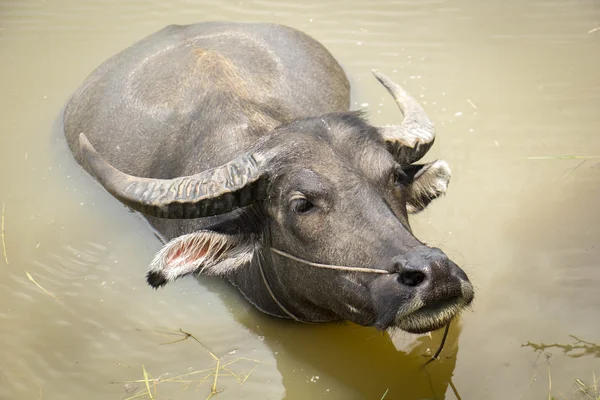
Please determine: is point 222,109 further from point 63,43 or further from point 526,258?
point 63,43

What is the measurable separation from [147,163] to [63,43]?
3336mm

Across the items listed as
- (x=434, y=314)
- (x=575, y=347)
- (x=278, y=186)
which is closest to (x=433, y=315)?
(x=434, y=314)

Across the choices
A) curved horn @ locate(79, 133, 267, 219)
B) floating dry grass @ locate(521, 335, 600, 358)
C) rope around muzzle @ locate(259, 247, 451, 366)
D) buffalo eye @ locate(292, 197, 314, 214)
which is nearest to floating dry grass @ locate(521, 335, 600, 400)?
floating dry grass @ locate(521, 335, 600, 358)

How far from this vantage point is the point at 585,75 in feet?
22.3

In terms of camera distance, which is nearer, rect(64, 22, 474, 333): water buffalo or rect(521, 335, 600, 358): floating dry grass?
rect(64, 22, 474, 333): water buffalo

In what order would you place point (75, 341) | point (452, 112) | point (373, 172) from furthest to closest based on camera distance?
point (452, 112)
point (75, 341)
point (373, 172)

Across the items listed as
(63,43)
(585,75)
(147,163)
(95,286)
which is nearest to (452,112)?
(585,75)

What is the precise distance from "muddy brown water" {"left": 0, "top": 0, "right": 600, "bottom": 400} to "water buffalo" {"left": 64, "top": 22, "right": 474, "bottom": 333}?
419mm

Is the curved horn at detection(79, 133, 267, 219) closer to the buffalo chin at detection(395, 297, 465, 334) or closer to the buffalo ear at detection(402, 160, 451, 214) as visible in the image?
the buffalo ear at detection(402, 160, 451, 214)

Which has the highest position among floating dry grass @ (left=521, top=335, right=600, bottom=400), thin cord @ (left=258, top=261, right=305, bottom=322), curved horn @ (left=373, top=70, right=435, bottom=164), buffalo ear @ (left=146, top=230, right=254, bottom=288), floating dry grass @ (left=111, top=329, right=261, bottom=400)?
curved horn @ (left=373, top=70, right=435, bottom=164)

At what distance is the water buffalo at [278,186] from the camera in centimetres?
352

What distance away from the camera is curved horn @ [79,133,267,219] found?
3844mm

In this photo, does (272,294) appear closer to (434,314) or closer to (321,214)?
(321,214)

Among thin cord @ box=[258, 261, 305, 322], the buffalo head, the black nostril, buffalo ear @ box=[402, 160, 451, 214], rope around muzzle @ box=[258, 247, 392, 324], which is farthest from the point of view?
thin cord @ box=[258, 261, 305, 322]
